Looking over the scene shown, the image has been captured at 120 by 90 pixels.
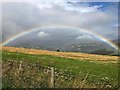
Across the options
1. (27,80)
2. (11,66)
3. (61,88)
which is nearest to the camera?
(61,88)

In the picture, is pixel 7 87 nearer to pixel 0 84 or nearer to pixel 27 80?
pixel 0 84

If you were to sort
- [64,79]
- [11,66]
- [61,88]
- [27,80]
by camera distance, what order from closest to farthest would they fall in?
[61,88] < [27,80] < [64,79] < [11,66]

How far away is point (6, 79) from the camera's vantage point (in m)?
17.9

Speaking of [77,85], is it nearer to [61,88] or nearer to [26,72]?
[61,88]

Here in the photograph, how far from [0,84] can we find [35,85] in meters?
1.85

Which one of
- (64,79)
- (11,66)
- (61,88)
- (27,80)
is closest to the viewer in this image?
(61,88)

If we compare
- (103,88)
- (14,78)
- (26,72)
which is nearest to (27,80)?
(14,78)

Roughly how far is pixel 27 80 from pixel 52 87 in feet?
6.25

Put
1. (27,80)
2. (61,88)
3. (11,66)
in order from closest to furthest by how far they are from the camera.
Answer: (61,88), (27,80), (11,66)

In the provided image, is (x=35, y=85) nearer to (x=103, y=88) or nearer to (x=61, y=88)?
(x=61, y=88)

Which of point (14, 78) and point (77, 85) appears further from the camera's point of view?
point (14, 78)

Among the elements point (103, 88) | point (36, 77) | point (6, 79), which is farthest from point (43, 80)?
point (103, 88)

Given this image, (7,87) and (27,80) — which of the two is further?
(27,80)

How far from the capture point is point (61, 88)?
16.3m
